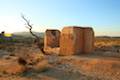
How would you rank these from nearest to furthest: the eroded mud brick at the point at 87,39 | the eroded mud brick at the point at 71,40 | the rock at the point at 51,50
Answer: the eroded mud brick at the point at 71,40, the eroded mud brick at the point at 87,39, the rock at the point at 51,50

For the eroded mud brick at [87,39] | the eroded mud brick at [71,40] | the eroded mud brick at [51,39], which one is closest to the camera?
the eroded mud brick at [71,40]

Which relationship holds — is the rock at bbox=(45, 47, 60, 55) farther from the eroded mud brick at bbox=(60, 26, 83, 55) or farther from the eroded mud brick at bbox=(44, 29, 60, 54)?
the eroded mud brick at bbox=(60, 26, 83, 55)

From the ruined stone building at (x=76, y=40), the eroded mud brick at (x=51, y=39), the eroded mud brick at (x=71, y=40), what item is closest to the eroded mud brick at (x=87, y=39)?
the ruined stone building at (x=76, y=40)

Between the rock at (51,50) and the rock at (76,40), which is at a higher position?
the rock at (76,40)

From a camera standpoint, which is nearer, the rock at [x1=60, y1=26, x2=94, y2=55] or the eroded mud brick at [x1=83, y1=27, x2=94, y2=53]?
the rock at [x1=60, y1=26, x2=94, y2=55]

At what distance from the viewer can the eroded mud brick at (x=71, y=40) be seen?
16.5 m

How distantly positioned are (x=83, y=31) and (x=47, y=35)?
637 cm

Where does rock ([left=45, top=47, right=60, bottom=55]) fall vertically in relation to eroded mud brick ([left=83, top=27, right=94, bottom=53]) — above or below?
below

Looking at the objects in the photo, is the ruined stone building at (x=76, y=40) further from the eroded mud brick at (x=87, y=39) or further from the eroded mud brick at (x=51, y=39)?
the eroded mud brick at (x=51, y=39)

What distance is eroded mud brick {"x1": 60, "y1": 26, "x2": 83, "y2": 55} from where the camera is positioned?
1650cm

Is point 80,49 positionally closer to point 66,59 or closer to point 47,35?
point 66,59

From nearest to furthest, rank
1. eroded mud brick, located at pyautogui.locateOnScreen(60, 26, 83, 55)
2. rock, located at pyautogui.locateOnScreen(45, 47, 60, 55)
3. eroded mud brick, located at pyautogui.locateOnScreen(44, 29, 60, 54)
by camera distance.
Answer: eroded mud brick, located at pyautogui.locateOnScreen(60, 26, 83, 55) → rock, located at pyautogui.locateOnScreen(45, 47, 60, 55) → eroded mud brick, located at pyautogui.locateOnScreen(44, 29, 60, 54)

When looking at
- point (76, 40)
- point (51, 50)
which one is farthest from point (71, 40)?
point (51, 50)

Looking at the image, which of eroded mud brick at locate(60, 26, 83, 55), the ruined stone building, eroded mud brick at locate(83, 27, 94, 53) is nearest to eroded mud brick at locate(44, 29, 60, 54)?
the ruined stone building
